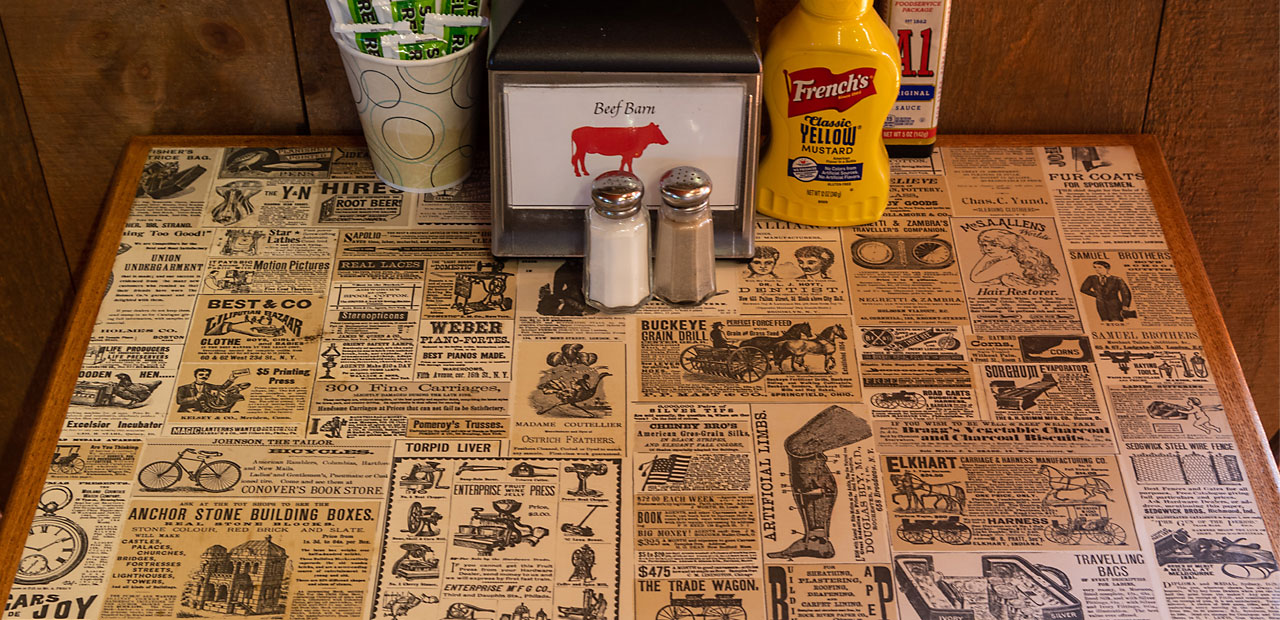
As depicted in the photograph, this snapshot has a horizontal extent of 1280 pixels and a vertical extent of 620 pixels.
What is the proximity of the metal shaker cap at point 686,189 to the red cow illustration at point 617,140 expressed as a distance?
38 mm

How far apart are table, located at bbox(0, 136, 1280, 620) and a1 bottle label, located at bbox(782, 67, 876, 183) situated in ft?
0.20

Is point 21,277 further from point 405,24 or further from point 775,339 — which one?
point 775,339

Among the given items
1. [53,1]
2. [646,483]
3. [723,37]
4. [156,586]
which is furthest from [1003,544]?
[53,1]

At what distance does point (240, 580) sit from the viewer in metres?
0.75

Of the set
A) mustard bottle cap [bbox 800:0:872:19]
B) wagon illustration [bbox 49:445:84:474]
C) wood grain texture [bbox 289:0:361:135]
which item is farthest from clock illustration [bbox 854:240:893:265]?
wagon illustration [bbox 49:445:84:474]

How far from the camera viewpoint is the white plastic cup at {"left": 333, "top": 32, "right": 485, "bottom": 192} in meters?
0.94

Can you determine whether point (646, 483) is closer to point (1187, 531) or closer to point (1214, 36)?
point (1187, 531)

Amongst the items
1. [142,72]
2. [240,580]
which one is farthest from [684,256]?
[142,72]

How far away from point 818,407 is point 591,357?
0.19 m

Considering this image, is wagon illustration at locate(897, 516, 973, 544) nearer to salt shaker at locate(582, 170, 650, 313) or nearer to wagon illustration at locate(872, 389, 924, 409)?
wagon illustration at locate(872, 389, 924, 409)

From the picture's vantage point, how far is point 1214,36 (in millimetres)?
1057

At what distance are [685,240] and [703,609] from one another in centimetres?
31

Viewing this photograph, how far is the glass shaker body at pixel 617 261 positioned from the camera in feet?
2.93

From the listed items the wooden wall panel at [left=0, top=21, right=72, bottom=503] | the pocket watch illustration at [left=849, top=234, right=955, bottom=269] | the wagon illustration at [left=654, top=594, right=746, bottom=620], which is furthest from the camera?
the wooden wall panel at [left=0, top=21, right=72, bottom=503]
